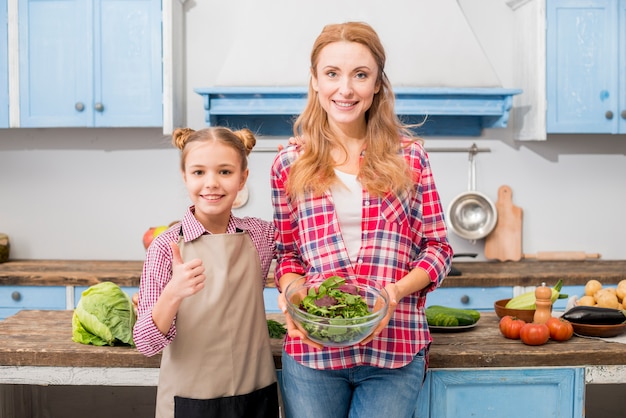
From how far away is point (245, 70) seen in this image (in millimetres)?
3844

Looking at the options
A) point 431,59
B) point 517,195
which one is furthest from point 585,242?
point 431,59

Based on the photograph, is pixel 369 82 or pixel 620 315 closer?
pixel 369 82

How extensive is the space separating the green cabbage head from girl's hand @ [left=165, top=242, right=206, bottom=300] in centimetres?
46

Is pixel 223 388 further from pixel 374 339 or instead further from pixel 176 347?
pixel 374 339

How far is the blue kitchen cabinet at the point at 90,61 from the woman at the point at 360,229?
7.29ft

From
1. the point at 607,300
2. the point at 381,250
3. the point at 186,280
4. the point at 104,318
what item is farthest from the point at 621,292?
the point at 104,318

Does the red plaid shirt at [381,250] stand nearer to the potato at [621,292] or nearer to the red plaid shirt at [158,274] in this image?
Answer: the red plaid shirt at [158,274]

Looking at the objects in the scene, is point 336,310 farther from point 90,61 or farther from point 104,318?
point 90,61

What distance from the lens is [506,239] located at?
13.9 feet

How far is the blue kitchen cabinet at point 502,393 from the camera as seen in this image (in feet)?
6.55

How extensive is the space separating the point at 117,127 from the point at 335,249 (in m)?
2.74

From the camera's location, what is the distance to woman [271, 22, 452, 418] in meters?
1.71

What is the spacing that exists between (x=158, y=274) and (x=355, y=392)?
22.2 inches

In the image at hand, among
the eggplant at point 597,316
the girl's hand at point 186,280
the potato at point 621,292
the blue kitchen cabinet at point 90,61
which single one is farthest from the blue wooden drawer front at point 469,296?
the girl's hand at point 186,280
